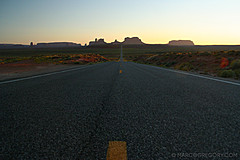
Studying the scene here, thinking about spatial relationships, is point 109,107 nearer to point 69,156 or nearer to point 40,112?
point 40,112

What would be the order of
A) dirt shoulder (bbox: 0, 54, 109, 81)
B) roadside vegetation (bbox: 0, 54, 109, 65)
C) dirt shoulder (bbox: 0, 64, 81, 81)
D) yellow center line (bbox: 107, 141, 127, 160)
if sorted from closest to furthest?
yellow center line (bbox: 107, 141, 127, 160) → dirt shoulder (bbox: 0, 64, 81, 81) → dirt shoulder (bbox: 0, 54, 109, 81) → roadside vegetation (bbox: 0, 54, 109, 65)

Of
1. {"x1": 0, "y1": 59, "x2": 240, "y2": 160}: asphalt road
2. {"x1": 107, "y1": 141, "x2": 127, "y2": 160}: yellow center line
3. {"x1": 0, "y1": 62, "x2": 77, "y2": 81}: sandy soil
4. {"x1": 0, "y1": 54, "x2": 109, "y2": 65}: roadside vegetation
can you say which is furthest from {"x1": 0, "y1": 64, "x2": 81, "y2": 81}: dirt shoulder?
{"x1": 0, "y1": 54, "x2": 109, "y2": 65}: roadside vegetation

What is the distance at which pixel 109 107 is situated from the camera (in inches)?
116

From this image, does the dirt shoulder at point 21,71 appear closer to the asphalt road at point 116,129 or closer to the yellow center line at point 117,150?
the asphalt road at point 116,129

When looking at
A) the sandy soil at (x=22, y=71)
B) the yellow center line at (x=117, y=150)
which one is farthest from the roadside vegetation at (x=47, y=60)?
the yellow center line at (x=117, y=150)

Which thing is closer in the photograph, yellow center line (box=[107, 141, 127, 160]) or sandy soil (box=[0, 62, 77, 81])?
yellow center line (box=[107, 141, 127, 160])

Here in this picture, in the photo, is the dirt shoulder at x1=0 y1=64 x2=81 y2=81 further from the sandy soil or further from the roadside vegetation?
the roadside vegetation

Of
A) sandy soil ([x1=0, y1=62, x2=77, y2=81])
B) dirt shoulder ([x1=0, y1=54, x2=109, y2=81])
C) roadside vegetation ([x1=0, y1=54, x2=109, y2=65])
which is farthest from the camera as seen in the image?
roadside vegetation ([x1=0, y1=54, x2=109, y2=65])

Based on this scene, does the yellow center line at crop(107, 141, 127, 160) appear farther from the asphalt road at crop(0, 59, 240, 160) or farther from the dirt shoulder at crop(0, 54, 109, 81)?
the dirt shoulder at crop(0, 54, 109, 81)

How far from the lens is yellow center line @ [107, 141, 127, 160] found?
4.67ft

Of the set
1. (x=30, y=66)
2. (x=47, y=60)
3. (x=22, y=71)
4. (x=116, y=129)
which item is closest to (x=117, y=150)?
(x=116, y=129)

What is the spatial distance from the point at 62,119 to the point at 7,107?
53.3 inches

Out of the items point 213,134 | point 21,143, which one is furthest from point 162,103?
point 21,143

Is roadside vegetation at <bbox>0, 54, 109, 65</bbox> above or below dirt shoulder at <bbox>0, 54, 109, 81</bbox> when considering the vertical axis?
above
